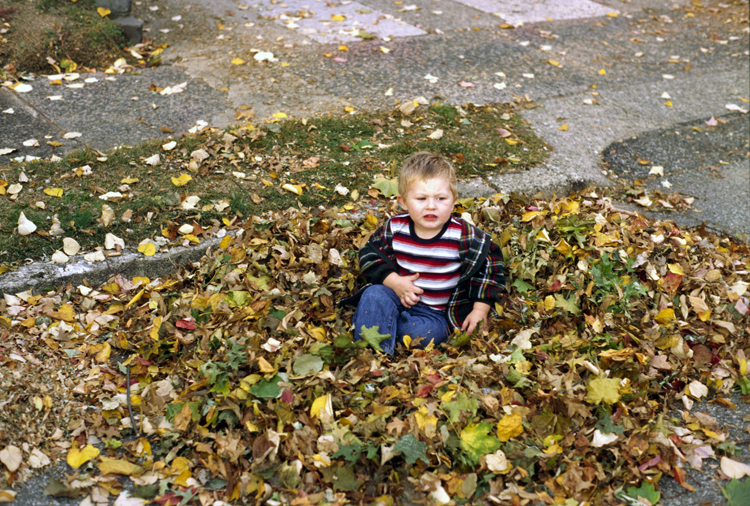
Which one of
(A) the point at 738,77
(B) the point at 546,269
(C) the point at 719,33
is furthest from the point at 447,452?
(C) the point at 719,33

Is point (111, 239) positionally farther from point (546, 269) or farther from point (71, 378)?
point (546, 269)

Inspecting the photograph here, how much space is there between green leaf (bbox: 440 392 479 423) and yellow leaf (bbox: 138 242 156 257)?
68.2 inches

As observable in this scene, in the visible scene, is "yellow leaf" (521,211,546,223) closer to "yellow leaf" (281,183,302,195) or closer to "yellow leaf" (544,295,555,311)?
"yellow leaf" (544,295,555,311)

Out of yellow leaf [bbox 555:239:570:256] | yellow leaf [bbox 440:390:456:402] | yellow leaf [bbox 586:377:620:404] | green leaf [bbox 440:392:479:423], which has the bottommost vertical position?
yellow leaf [bbox 440:390:456:402]

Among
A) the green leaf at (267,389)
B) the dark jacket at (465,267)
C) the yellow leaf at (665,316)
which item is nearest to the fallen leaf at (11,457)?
the green leaf at (267,389)

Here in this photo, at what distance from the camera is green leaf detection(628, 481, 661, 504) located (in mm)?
2107

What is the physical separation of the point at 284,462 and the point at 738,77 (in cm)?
603

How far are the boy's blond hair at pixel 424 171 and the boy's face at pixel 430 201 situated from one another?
2cm

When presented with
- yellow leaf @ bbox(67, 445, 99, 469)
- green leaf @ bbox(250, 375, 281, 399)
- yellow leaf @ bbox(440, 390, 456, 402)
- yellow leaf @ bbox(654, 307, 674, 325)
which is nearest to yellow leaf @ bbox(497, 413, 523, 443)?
yellow leaf @ bbox(440, 390, 456, 402)

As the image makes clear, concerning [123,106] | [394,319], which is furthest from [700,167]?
[123,106]

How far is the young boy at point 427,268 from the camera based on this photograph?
281 centimetres

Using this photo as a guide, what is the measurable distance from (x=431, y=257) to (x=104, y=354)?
5.09ft

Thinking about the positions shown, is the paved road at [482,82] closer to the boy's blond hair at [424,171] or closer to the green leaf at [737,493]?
the green leaf at [737,493]

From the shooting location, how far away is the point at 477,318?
289 centimetres
